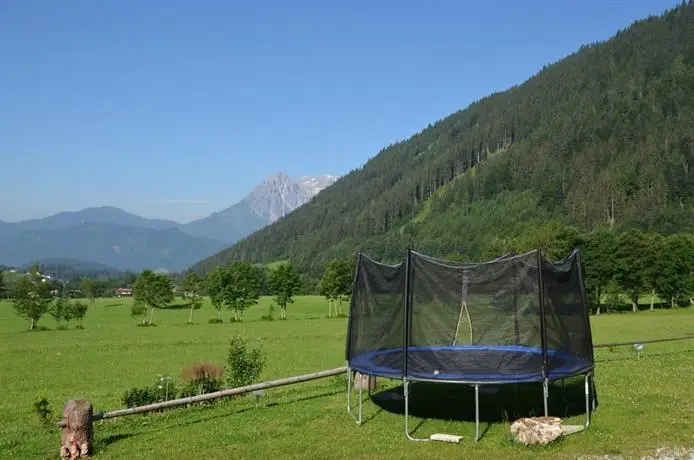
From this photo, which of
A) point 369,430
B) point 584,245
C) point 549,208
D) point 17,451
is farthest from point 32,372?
point 549,208

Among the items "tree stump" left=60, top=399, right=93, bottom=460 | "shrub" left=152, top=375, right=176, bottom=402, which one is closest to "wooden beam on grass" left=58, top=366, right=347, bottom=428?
"tree stump" left=60, top=399, right=93, bottom=460

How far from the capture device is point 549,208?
578ft

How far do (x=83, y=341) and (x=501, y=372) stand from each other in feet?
158

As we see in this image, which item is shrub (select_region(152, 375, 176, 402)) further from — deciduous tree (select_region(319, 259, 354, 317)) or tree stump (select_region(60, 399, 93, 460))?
deciduous tree (select_region(319, 259, 354, 317))

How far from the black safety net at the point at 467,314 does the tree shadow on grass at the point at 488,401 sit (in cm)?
138

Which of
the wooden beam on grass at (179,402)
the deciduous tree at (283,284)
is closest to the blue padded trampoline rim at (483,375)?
the wooden beam on grass at (179,402)

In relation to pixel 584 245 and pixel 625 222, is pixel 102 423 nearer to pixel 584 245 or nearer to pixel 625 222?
pixel 584 245

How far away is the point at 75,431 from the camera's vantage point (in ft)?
39.9

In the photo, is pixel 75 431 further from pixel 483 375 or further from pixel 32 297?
pixel 32 297

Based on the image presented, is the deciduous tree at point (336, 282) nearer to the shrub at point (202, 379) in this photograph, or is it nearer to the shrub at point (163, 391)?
the shrub at point (202, 379)

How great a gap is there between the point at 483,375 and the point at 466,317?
2.83 metres

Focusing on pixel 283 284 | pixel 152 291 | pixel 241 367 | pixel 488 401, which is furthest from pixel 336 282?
pixel 488 401

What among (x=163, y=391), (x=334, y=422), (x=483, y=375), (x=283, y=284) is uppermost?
(x=283, y=284)

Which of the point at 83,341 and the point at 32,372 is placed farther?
the point at 83,341
